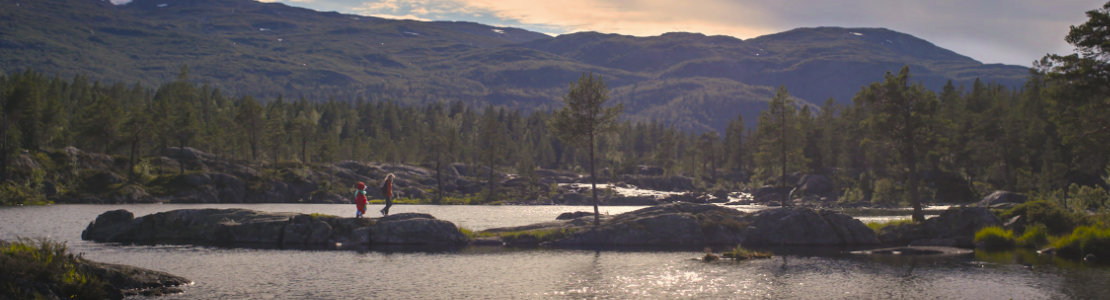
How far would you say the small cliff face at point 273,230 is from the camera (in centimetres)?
4891

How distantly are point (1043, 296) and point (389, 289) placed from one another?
27.3m

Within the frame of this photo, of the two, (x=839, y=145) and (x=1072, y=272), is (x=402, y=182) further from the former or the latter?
(x=1072, y=272)

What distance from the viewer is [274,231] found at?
163ft

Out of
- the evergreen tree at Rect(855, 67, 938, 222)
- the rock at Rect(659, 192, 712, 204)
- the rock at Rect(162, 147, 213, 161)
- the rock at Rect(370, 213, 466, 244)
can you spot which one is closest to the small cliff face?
the rock at Rect(370, 213, 466, 244)

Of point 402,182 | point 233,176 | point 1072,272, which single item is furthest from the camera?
point 402,182

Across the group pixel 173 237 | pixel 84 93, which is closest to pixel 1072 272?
pixel 173 237

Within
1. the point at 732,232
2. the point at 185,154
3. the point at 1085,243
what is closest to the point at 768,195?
the point at 732,232

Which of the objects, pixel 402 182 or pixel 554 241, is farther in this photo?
pixel 402 182

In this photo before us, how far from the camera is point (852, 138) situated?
5408 inches

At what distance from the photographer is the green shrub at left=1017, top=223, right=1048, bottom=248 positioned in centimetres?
4725

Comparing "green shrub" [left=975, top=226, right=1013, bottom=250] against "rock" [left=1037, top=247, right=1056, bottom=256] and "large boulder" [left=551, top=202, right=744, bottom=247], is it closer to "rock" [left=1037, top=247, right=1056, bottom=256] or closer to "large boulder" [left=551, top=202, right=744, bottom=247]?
"rock" [left=1037, top=247, right=1056, bottom=256]

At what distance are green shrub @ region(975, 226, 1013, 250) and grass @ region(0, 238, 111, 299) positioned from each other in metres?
52.2

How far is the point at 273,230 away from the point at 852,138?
11834 centimetres

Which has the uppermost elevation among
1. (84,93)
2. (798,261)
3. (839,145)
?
(84,93)
